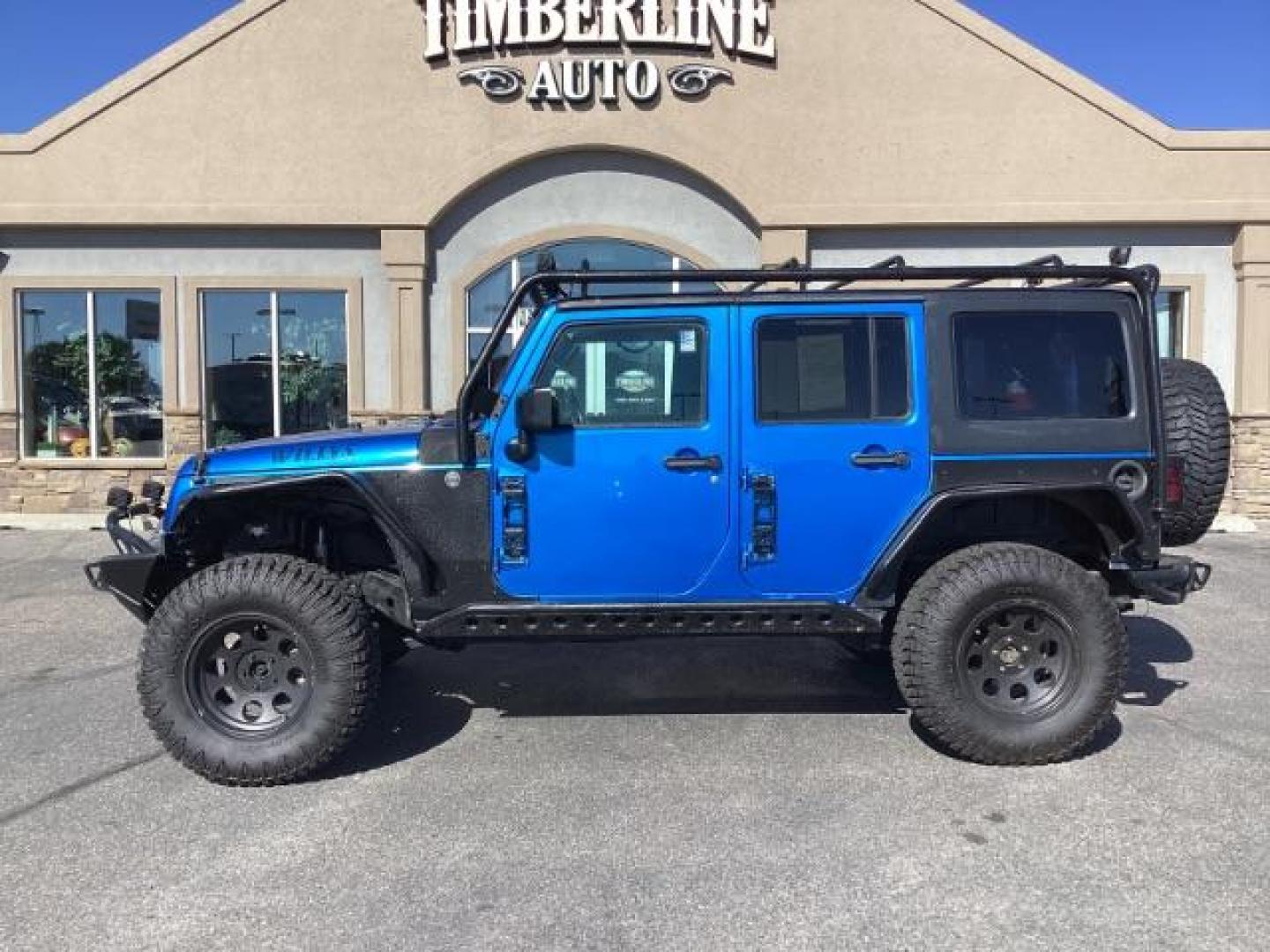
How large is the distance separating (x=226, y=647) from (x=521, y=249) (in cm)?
877

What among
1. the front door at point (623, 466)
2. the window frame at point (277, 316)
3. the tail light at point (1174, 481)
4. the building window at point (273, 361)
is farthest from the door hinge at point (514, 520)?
the building window at point (273, 361)

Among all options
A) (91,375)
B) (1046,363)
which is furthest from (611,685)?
(91,375)

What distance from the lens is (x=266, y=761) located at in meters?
4.05

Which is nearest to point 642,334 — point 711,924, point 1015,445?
point 1015,445

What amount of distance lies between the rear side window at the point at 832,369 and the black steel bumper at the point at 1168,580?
1.34 m

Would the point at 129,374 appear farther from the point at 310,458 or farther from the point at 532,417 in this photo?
the point at 532,417

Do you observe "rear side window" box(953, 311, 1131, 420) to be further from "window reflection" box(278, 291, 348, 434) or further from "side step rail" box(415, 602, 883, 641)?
"window reflection" box(278, 291, 348, 434)

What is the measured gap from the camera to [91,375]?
12.4 metres

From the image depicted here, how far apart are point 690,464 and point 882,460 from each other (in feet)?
2.82

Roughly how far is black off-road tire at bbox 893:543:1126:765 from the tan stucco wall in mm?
8444

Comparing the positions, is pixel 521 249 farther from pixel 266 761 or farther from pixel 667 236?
pixel 266 761

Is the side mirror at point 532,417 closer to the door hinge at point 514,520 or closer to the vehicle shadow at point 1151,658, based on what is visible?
the door hinge at point 514,520

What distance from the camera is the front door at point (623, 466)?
4.23 m

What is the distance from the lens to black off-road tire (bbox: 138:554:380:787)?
407 cm
